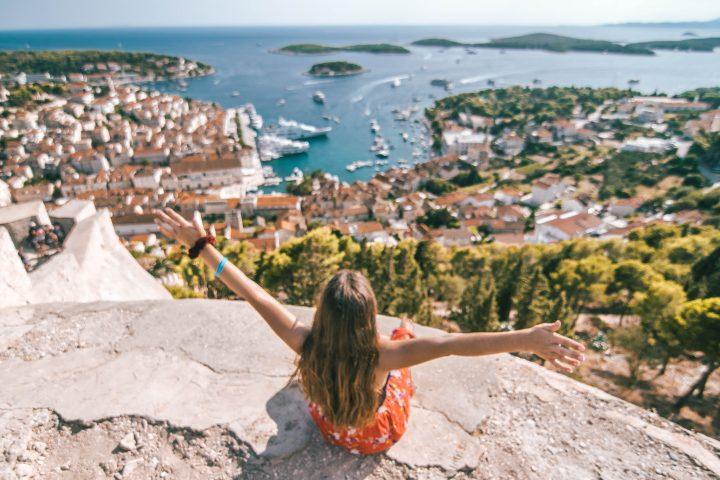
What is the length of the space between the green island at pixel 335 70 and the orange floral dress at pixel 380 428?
466ft

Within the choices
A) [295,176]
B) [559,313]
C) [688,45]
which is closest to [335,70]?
[295,176]

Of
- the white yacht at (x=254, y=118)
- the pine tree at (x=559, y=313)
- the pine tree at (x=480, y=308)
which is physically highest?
the white yacht at (x=254, y=118)

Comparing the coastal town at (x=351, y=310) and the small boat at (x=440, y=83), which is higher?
the small boat at (x=440, y=83)

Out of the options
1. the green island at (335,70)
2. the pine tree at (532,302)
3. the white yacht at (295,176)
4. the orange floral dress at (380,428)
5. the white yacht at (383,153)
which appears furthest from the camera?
the green island at (335,70)

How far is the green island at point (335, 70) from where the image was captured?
13588 centimetres

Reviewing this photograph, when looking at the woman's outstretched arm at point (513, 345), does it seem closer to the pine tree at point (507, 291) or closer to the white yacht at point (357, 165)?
the pine tree at point (507, 291)

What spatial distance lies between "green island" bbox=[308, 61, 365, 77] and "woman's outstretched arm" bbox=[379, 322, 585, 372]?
142671mm

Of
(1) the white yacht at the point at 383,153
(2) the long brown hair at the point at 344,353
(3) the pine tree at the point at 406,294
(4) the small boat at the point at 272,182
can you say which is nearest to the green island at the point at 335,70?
(1) the white yacht at the point at 383,153

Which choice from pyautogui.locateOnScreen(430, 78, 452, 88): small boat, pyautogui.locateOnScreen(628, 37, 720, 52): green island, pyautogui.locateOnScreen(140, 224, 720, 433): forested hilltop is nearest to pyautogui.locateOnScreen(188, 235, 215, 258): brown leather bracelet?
pyautogui.locateOnScreen(140, 224, 720, 433): forested hilltop

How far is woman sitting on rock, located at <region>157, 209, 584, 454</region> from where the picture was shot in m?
2.43

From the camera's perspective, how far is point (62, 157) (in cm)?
5959

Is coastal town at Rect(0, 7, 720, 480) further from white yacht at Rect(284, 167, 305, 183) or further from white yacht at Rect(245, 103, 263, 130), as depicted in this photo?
white yacht at Rect(245, 103, 263, 130)

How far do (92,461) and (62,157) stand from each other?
232 feet

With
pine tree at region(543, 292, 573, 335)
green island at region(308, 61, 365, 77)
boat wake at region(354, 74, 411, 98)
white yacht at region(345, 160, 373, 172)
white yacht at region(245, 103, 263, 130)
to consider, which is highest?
green island at region(308, 61, 365, 77)
